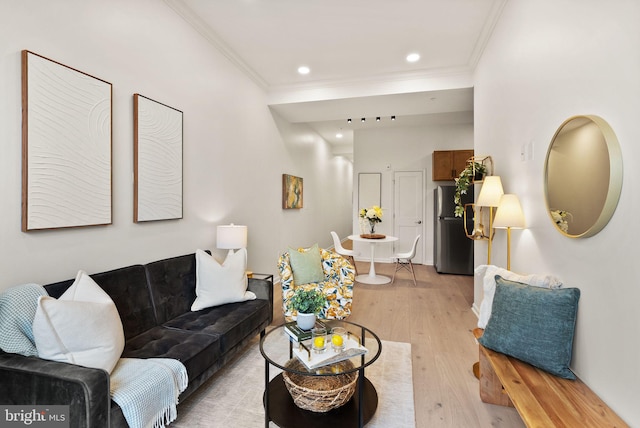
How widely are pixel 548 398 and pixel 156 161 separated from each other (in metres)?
3.08

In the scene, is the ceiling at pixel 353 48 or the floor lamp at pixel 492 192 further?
the ceiling at pixel 353 48

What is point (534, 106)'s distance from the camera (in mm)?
2205

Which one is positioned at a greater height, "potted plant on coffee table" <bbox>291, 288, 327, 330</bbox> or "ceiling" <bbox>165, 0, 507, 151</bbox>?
"ceiling" <bbox>165, 0, 507, 151</bbox>

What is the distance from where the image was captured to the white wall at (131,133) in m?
1.79

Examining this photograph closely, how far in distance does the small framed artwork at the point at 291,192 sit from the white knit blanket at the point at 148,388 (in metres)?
3.94

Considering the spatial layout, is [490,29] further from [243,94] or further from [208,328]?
[208,328]

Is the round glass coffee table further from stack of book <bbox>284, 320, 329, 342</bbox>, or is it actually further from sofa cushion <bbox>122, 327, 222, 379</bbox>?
sofa cushion <bbox>122, 327, 222, 379</bbox>

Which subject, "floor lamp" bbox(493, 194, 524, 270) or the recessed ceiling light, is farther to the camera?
the recessed ceiling light

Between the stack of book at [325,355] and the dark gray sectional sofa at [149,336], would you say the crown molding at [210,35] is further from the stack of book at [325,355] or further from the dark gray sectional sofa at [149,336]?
the stack of book at [325,355]

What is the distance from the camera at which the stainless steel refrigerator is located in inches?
235

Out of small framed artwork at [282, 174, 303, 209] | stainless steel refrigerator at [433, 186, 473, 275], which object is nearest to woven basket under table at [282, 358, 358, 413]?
small framed artwork at [282, 174, 303, 209]

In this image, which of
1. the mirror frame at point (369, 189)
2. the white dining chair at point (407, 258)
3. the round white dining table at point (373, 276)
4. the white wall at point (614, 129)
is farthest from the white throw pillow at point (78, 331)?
the mirror frame at point (369, 189)

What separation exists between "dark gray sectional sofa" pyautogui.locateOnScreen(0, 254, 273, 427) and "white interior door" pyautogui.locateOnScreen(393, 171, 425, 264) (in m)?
4.75

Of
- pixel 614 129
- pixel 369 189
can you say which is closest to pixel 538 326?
pixel 614 129
